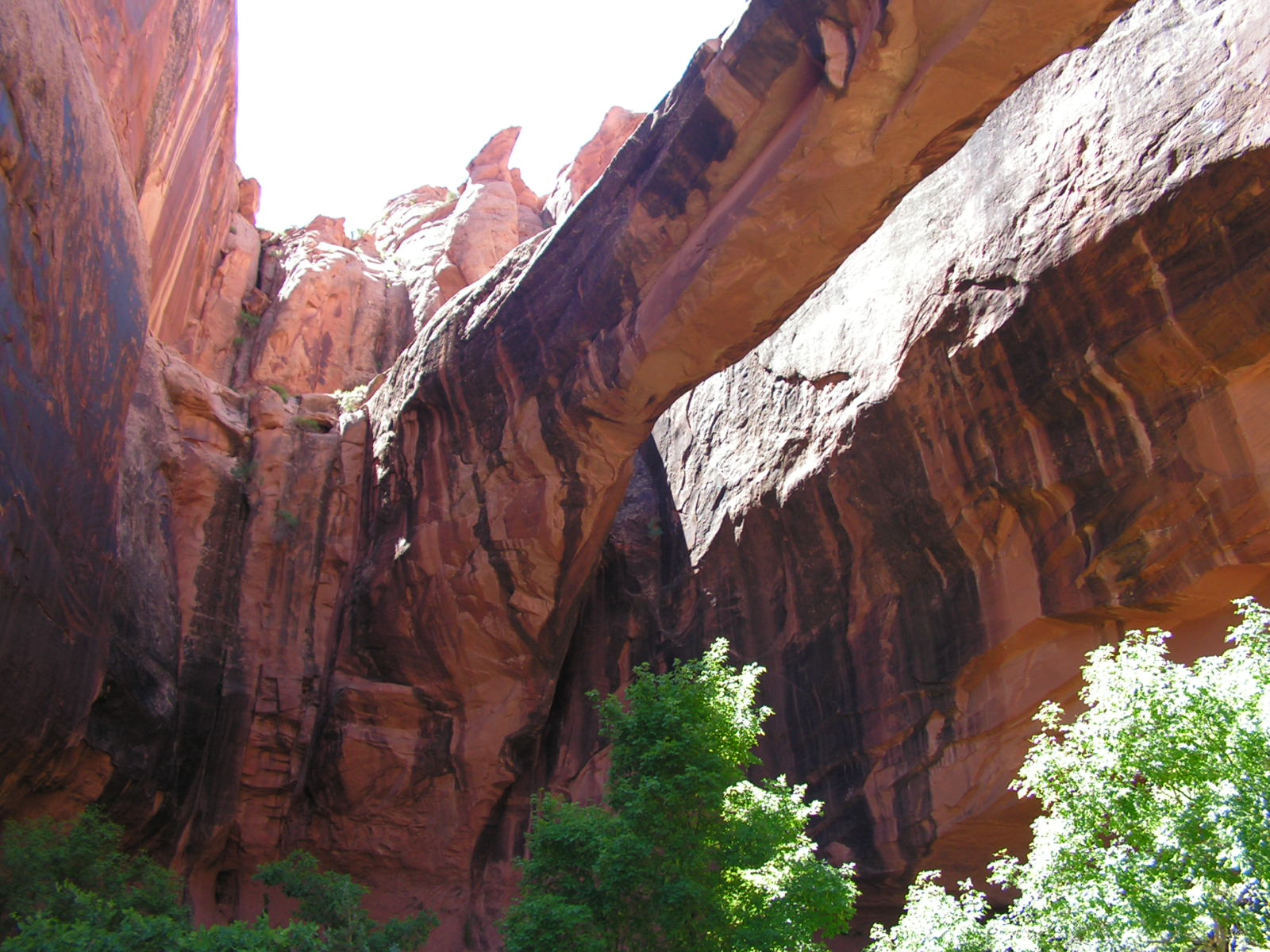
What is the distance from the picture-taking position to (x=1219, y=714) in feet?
26.7

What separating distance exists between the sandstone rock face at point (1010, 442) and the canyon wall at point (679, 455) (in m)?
0.06

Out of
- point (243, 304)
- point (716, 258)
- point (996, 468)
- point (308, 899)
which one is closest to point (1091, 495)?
point (996, 468)

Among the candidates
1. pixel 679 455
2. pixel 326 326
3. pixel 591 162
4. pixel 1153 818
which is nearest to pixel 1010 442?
pixel 1153 818

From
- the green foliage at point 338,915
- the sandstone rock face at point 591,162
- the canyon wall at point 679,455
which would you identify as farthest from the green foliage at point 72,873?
the sandstone rock face at point 591,162

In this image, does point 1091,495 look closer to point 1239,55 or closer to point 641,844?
point 1239,55

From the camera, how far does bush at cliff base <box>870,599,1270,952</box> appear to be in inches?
300

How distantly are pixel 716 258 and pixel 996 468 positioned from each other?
4.76 meters

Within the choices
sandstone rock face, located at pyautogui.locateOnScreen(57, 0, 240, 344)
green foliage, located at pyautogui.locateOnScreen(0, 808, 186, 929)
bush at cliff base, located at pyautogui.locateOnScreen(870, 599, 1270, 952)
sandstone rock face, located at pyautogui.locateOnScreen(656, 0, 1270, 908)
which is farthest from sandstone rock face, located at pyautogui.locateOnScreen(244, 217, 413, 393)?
bush at cliff base, located at pyautogui.locateOnScreen(870, 599, 1270, 952)

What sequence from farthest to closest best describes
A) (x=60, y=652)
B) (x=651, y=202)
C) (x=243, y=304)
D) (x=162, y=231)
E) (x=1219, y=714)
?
(x=243, y=304), (x=162, y=231), (x=651, y=202), (x=60, y=652), (x=1219, y=714)

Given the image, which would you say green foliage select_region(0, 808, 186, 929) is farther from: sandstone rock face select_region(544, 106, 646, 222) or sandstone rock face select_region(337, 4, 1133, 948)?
sandstone rock face select_region(544, 106, 646, 222)

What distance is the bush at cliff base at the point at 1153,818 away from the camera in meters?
7.63

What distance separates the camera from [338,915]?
45.2 feet

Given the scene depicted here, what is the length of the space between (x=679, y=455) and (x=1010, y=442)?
786 cm

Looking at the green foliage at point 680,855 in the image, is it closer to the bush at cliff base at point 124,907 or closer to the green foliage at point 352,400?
the bush at cliff base at point 124,907
